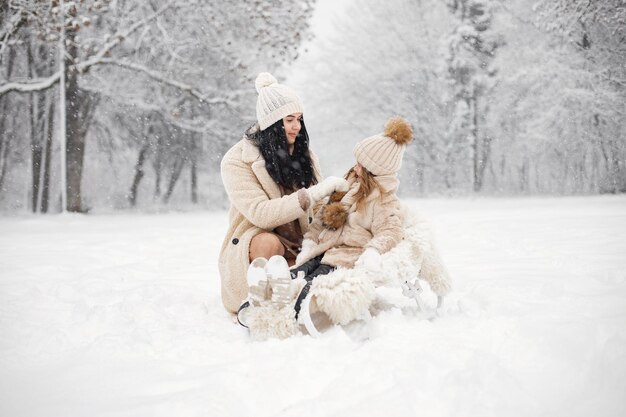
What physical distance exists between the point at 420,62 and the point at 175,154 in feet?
32.3

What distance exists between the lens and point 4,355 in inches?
88.4

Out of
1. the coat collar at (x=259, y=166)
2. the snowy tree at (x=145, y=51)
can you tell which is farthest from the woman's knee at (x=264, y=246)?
the snowy tree at (x=145, y=51)

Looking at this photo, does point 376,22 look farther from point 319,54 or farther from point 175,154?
point 175,154

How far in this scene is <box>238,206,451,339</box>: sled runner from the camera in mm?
2258

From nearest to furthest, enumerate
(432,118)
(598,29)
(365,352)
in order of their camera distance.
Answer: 1. (365,352)
2. (598,29)
3. (432,118)

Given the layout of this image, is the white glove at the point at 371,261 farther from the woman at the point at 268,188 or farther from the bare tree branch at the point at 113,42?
the bare tree branch at the point at 113,42

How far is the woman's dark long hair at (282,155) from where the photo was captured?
119 inches

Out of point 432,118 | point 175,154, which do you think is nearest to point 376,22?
point 432,118

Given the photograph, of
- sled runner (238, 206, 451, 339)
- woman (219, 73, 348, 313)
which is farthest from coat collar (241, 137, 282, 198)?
sled runner (238, 206, 451, 339)

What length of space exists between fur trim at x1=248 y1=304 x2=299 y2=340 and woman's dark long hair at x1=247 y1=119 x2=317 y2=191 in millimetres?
973

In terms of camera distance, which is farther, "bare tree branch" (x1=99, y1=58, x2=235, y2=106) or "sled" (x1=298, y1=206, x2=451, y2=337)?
"bare tree branch" (x1=99, y1=58, x2=235, y2=106)

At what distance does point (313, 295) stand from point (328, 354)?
325 millimetres

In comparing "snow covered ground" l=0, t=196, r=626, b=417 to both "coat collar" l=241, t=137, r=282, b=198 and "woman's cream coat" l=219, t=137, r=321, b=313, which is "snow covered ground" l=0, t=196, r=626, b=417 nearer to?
"woman's cream coat" l=219, t=137, r=321, b=313

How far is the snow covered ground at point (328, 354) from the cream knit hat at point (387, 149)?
32.7 inches
